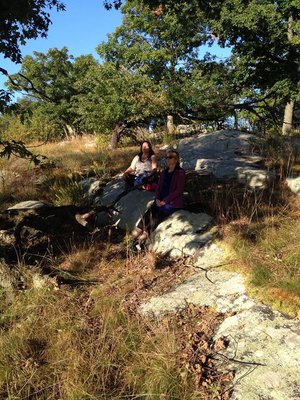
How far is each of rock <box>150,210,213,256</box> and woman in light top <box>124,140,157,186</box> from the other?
1.58 meters

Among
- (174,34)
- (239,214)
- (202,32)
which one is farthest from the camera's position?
(174,34)

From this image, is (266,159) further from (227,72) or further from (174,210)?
(227,72)

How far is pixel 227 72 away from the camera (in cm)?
2338

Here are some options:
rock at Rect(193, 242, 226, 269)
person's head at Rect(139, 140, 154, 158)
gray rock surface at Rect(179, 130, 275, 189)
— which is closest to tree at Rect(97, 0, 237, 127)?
gray rock surface at Rect(179, 130, 275, 189)

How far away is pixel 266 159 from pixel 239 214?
10.2 ft

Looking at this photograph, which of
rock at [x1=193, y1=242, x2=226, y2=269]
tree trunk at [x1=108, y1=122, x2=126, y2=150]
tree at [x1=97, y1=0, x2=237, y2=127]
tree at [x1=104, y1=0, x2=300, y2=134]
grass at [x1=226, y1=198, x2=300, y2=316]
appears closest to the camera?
grass at [x1=226, y1=198, x2=300, y2=316]

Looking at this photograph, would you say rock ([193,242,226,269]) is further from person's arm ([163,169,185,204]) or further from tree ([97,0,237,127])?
tree ([97,0,237,127])

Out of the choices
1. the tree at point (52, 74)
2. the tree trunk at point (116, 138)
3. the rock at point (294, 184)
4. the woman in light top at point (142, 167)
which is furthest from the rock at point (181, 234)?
the tree at point (52, 74)

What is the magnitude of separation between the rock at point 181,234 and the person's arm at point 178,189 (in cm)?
24

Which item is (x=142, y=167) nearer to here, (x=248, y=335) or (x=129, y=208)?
(x=129, y=208)

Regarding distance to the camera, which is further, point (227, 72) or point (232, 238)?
point (227, 72)

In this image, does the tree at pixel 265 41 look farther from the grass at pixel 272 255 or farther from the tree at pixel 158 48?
the grass at pixel 272 255

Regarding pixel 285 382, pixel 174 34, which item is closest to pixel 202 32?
pixel 174 34

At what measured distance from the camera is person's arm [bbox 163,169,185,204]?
18.3 feet
